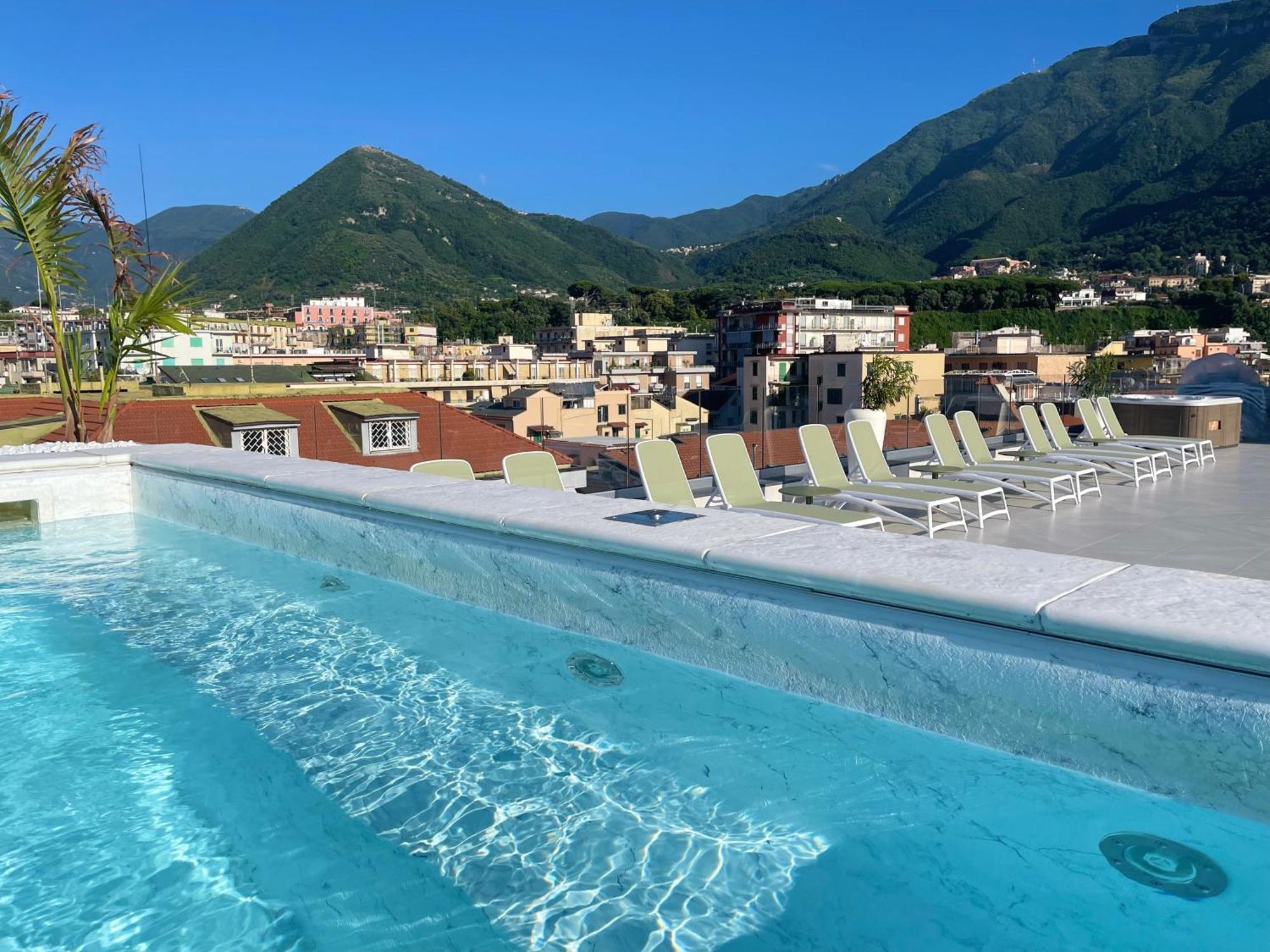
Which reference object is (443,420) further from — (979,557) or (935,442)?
(979,557)

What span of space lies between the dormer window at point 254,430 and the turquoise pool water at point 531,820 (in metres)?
12.3

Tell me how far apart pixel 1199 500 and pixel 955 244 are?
16556 centimetres

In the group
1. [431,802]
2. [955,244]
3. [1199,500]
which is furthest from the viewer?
[955,244]

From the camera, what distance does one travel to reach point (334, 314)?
390 feet

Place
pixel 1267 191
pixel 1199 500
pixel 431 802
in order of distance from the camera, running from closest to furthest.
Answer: pixel 431 802 < pixel 1199 500 < pixel 1267 191

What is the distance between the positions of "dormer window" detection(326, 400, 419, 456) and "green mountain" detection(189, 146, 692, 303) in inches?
4366

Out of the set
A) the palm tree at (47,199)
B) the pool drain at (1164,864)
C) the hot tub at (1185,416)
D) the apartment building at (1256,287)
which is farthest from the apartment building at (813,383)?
the pool drain at (1164,864)

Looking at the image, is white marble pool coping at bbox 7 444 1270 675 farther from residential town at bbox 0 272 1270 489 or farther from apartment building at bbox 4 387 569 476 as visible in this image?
apartment building at bbox 4 387 569 476

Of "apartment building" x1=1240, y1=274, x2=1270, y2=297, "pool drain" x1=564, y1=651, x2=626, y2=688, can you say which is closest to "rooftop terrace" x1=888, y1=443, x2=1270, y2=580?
"pool drain" x1=564, y1=651, x2=626, y2=688

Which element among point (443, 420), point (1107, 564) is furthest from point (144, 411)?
point (1107, 564)

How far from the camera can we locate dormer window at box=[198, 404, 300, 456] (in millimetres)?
15852

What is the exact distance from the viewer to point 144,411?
1689 cm

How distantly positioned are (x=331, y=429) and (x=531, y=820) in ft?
56.3

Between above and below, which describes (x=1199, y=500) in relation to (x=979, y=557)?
below
